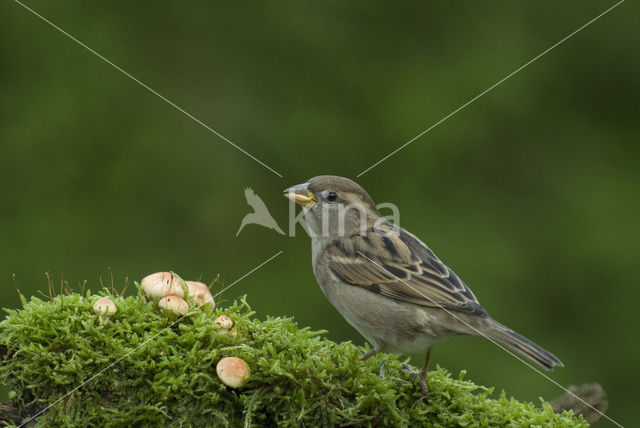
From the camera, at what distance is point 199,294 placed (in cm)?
439

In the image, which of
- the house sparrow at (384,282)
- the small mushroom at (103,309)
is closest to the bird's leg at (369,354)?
the house sparrow at (384,282)

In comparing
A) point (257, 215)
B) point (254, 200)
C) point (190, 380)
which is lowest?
point (257, 215)

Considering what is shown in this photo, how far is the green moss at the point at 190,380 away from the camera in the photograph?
376 cm

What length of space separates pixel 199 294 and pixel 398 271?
146 centimetres

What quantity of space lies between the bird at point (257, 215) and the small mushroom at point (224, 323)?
424 centimetres

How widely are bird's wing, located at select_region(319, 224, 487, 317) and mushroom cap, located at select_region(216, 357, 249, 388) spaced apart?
1.38m

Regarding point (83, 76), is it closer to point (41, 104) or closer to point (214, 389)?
point (41, 104)

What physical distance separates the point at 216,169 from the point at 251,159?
1.44 ft

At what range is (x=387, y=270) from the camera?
5012 millimetres

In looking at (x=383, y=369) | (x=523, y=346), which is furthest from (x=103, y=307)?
(x=523, y=346)

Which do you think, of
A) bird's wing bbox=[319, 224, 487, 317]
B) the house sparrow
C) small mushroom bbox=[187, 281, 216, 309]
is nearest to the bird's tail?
the house sparrow

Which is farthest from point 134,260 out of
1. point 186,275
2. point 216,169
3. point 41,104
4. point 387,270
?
point 387,270

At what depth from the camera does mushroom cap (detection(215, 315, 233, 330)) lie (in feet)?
13.6

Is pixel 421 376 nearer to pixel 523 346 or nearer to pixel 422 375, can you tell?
pixel 422 375
